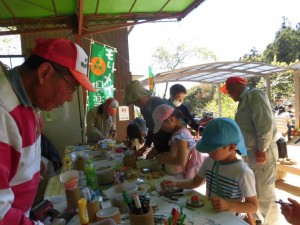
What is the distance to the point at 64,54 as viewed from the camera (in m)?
1.14

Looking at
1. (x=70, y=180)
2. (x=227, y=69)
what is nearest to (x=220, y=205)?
(x=70, y=180)

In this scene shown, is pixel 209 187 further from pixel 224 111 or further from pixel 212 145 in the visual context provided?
pixel 224 111

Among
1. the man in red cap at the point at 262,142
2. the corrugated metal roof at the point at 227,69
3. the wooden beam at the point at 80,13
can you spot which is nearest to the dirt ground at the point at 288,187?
the man in red cap at the point at 262,142

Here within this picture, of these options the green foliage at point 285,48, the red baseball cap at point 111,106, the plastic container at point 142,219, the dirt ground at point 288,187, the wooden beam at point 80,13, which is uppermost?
the green foliage at point 285,48

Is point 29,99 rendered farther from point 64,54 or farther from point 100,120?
point 100,120

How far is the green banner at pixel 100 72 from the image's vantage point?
16.6 ft

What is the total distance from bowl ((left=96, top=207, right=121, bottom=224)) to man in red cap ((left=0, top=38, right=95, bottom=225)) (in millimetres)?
Answer: 358

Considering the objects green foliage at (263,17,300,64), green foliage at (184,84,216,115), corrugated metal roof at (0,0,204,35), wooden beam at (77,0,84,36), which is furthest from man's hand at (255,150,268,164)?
green foliage at (263,17,300,64)

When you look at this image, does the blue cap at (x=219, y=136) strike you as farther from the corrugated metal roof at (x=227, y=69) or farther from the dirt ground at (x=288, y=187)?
the corrugated metal roof at (x=227, y=69)

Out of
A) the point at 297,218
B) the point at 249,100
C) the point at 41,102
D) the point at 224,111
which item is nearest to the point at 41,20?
the point at 249,100

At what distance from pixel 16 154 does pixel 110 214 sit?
2.01 ft

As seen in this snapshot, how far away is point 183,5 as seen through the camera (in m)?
4.57

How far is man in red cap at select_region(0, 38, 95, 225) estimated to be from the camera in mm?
971

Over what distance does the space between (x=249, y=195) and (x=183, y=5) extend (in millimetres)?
3826
